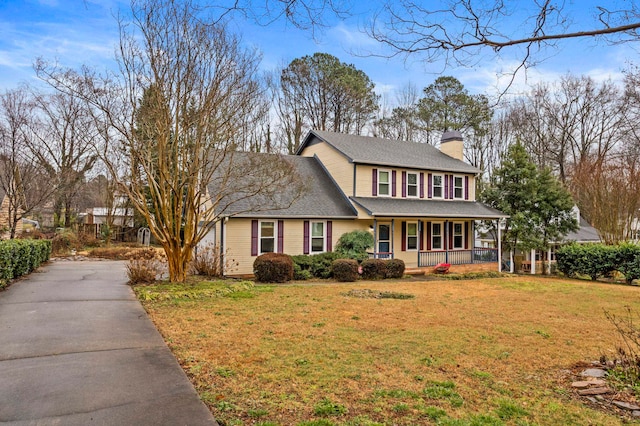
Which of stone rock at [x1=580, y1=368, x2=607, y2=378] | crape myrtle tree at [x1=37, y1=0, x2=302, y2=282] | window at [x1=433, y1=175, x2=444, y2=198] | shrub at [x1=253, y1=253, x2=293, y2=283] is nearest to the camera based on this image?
stone rock at [x1=580, y1=368, x2=607, y2=378]

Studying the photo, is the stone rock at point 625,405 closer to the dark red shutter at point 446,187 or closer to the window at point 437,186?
the window at point 437,186

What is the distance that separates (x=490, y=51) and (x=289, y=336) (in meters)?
5.32

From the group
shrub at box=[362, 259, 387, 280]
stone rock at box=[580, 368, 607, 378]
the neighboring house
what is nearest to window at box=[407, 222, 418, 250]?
the neighboring house

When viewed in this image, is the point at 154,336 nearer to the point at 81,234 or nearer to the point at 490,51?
the point at 490,51

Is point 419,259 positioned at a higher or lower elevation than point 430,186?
lower

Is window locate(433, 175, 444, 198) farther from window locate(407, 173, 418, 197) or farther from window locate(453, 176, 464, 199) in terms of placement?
window locate(407, 173, 418, 197)

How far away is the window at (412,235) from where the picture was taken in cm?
2073

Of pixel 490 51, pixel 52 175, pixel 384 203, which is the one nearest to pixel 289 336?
pixel 490 51

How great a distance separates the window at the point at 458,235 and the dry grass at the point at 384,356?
417 inches

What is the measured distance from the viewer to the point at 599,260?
1906cm

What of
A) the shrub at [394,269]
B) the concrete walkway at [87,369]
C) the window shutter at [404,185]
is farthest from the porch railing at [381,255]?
the concrete walkway at [87,369]

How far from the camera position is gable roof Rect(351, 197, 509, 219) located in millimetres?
18406

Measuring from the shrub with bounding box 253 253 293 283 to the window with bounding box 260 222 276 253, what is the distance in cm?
205

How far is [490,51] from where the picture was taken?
12.3ft
